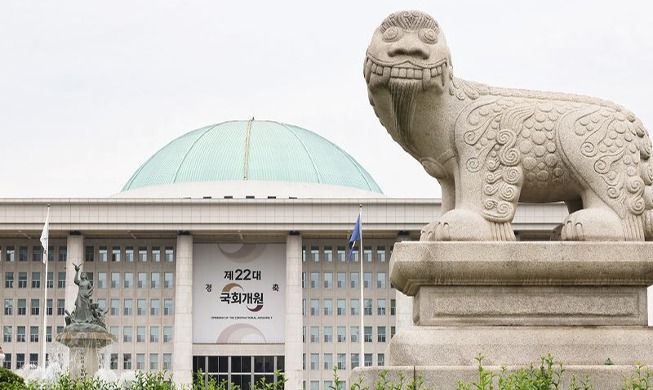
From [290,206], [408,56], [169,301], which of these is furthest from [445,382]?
[169,301]

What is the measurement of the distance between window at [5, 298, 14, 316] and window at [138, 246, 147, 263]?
8.99 metres

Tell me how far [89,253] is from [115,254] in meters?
1.74

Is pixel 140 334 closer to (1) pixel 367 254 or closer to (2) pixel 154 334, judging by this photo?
(2) pixel 154 334

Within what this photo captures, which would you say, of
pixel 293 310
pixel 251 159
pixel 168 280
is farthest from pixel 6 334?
pixel 251 159

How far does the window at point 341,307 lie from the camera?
261 ft

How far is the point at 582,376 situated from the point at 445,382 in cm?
93

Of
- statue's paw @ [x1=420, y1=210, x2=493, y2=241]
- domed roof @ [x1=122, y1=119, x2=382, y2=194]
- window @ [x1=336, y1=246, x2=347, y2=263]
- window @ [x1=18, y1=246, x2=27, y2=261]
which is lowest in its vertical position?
statue's paw @ [x1=420, y1=210, x2=493, y2=241]

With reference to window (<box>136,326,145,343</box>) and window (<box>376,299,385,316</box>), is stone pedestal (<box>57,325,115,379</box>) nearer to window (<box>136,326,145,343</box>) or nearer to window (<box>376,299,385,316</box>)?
window (<box>136,326,145,343</box>)

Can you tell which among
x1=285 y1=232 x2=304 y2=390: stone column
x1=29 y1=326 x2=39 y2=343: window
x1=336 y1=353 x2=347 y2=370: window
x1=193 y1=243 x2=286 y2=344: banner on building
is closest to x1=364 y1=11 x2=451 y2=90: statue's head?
x1=285 y1=232 x2=304 y2=390: stone column

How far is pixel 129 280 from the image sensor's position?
80688mm

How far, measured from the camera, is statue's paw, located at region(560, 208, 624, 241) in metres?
8.72

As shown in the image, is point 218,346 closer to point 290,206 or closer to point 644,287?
point 290,206

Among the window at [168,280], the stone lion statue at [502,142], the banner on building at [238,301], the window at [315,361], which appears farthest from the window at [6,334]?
the stone lion statue at [502,142]

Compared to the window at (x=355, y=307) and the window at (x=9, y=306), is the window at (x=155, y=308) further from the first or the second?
the window at (x=355, y=307)
